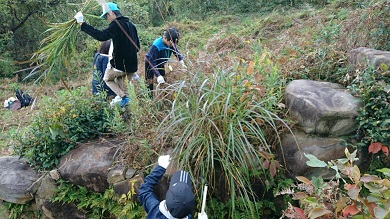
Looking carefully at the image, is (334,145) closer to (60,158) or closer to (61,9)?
(60,158)

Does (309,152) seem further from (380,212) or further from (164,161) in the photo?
(380,212)

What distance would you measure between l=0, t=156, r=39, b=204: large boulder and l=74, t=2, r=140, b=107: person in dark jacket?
1.29m

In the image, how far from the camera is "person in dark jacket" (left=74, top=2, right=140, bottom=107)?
380 cm

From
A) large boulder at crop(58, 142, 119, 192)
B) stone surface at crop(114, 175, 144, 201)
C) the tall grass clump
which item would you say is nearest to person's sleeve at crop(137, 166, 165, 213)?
the tall grass clump

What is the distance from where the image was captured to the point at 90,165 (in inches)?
136

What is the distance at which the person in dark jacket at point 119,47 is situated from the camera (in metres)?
3.80

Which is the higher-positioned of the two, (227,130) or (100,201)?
(227,130)

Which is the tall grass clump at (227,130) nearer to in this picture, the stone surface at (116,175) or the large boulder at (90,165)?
the stone surface at (116,175)

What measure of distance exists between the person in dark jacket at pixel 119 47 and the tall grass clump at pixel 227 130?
1.18m

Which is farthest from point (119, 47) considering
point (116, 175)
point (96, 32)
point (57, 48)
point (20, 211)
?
point (20, 211)

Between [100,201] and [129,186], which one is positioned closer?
[129,186]

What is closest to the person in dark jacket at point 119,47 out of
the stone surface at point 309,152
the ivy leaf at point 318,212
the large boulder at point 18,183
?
the large boulder at point 18,183

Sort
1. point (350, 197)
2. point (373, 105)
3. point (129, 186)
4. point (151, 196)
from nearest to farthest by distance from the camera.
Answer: point (350, 197) → point (151, 196) → point (373, 105) → point (129, 186)

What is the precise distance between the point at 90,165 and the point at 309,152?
2.15 metres
